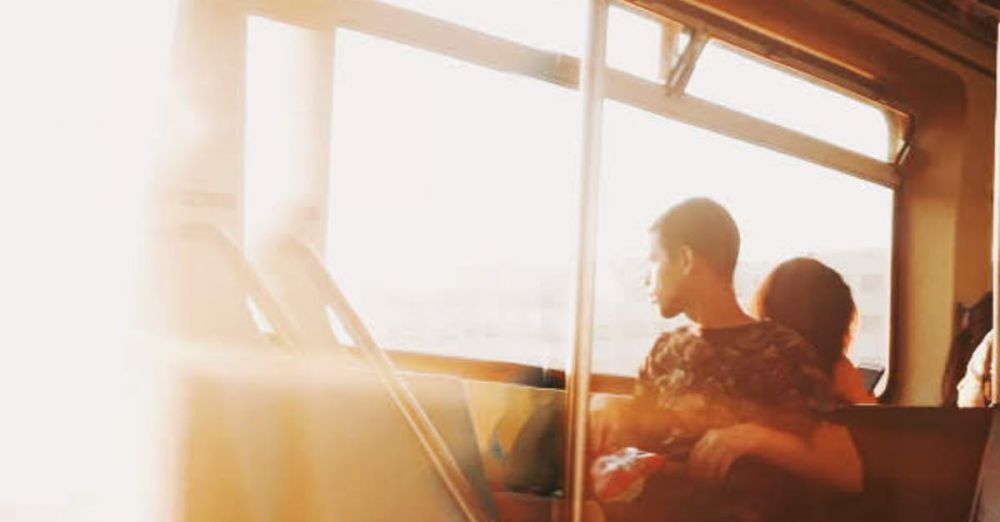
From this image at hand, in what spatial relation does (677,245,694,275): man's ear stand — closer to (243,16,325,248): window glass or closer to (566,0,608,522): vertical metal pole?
(566,0,608,522): vertical metal pole

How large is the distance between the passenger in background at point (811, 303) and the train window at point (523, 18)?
0.91m

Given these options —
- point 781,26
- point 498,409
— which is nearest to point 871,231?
point 781,26

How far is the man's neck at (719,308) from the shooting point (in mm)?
2670

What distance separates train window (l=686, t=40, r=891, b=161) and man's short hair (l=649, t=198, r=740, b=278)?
127 cm

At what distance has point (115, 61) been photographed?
248cm

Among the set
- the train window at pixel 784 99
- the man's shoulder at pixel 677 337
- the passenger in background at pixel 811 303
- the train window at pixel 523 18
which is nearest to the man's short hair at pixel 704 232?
the man's shoulder at pixel 677 337

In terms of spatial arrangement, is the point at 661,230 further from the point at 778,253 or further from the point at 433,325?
the point at 778,253

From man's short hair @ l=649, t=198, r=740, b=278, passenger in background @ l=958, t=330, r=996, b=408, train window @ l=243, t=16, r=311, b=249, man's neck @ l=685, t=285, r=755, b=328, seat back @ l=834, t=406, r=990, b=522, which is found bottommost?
seat back @ l=834, t=406, r=990, b=522

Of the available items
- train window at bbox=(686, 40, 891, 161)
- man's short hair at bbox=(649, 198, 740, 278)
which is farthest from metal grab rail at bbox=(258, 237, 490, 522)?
train window at bbox=(686, 40, 891, 161)

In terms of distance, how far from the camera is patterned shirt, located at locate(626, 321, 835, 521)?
250 cm

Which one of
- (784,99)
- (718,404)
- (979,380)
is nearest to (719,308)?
(718,404)

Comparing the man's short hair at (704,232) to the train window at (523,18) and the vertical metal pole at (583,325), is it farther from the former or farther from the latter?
the train window at (523,18)

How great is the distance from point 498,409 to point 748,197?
4.20ft

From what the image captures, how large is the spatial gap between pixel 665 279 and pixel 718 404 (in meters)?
0.34
